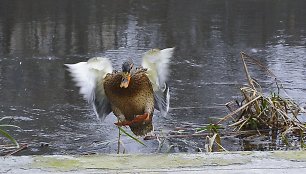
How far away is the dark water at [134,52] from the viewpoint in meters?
6.02

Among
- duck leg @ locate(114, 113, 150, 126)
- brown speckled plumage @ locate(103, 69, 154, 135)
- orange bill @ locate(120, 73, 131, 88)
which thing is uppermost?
orange bill @ locate(120, 73, 131, 88)

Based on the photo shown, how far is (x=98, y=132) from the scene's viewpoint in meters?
5.86

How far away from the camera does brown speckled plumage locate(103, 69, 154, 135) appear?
4.48 metres

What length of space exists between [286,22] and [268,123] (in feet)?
24.5

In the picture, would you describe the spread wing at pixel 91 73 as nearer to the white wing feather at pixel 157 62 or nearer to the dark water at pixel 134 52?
the white wing feather at pixel 157 62

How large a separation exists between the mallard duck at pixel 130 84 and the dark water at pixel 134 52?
737mm

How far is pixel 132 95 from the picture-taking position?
178 inches

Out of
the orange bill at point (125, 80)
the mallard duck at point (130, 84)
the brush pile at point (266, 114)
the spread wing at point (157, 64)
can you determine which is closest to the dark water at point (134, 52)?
the brush pile at point (266, 114)

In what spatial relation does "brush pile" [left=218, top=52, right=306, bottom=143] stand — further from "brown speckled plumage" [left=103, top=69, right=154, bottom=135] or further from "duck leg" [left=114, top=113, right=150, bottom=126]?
"duck leg" [left=114, top=113, right=150, bottom=126]

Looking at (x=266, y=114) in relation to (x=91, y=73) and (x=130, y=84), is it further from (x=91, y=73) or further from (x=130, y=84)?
(x=91, y=73)

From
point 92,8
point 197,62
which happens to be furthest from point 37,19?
point 197,62

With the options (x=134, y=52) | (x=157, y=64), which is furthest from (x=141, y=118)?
(x=134, y=52)

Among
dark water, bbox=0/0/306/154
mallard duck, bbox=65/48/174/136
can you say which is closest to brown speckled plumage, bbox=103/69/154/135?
mallard duck, bbox=65/48/174/136

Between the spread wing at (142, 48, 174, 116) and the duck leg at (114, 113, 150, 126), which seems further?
the spread wing at (142, 48, 174, 116)
